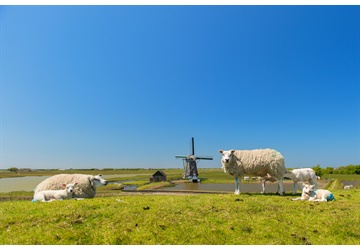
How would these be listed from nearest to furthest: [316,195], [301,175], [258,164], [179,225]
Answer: [179,225] → [316,195] → [258,164] → [301,175]

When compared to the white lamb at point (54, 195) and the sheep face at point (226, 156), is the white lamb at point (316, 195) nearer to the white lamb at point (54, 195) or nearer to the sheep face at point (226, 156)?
the sheep face at point (226, 156)

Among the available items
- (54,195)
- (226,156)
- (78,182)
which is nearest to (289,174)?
(226,156)

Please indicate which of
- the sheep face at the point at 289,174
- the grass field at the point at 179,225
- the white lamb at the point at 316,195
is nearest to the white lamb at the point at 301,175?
the sheep face at the point at 289,174

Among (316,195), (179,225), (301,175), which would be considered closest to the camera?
(179,225)

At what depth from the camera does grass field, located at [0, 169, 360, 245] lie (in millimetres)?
5969

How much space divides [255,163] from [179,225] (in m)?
7.17

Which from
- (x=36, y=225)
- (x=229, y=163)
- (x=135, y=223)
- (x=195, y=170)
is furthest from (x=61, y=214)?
(x=195, y=170)

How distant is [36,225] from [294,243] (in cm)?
755

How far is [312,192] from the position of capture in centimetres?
1022

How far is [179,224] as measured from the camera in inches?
265

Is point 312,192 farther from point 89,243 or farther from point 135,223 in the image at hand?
point 89,243

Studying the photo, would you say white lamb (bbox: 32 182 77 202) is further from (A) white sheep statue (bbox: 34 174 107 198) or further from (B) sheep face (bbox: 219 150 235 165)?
(B) sheep face (bbox: 219 150 235 165)

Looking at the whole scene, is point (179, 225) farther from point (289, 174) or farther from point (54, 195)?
point (289, 174)

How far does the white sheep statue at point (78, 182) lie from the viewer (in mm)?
11544
